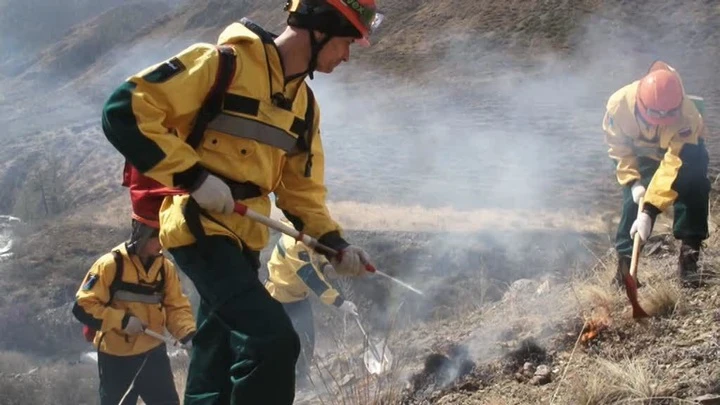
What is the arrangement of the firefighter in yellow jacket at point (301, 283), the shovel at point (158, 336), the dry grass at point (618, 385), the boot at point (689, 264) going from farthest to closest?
the firefighter in yellow jacket at point (301, 283), the shovel at point (158, 336), the boot at point (689, 264), the dry grass at point (618, 385)

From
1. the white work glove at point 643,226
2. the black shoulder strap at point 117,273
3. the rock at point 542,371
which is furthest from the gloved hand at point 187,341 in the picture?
the white work glove at point 643,226

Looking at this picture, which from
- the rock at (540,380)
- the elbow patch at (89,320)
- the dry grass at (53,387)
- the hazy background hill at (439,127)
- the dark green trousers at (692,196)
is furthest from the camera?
the hazy background hill at (439,127)

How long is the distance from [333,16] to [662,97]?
99.0 inches

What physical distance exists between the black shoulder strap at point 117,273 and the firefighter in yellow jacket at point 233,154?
2312 mm

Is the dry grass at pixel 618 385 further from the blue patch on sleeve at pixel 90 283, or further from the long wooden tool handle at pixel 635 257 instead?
the blue patch on sleeve at pixel 90 283

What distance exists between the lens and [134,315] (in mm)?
4941

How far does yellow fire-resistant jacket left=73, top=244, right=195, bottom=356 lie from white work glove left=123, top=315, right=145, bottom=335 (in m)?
0.05

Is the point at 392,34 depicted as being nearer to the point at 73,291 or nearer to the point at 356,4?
the point at 73,291

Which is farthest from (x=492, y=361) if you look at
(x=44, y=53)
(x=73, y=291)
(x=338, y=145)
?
(x=44, y=53)

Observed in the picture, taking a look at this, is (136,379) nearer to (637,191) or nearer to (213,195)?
(213,195)

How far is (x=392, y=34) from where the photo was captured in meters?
31.0

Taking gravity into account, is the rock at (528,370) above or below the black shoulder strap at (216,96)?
below

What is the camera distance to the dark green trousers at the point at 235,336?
7.50 ft

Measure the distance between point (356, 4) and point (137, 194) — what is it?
3.33ft
